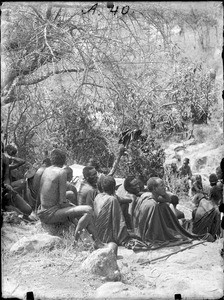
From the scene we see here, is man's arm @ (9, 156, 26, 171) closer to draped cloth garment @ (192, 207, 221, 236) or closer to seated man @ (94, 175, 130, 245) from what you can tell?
seated man @ (94, 175, 130, 245)

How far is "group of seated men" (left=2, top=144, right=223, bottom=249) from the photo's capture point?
827 cm

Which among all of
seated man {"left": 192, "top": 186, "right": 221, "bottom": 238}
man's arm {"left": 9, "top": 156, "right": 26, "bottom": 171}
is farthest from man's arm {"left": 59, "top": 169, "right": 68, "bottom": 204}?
seated man {"left": 192, "top": 186, "right": 221, "bottom": 238}

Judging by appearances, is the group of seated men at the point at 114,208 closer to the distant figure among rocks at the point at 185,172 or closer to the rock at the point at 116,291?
the rock at the point at 116,291

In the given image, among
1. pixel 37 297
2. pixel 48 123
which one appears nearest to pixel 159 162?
pixel 48 123

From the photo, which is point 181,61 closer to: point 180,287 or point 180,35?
point 180,35

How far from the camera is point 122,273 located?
7.69 m

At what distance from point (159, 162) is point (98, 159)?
1.72 m

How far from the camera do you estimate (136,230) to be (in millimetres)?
8586

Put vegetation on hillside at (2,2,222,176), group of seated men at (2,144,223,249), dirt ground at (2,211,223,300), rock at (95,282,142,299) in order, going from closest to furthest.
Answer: rock at (95,282,142,299)
dirt ground at (2,211,223,300)
group of seated men at (2,144,223,249)
vegetation on hillside at (2,2,222,176)

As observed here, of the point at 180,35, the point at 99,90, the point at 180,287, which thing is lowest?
the point at 180,287

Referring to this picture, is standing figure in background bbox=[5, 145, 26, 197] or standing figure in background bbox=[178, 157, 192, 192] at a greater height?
standing figure in background bbox=[5, 145, 26, 197]

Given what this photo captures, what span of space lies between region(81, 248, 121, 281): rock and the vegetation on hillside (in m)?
2.73

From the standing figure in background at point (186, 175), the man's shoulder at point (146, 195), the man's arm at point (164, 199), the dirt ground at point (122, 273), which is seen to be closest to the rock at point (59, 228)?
the dirt ground at point (122, 273)

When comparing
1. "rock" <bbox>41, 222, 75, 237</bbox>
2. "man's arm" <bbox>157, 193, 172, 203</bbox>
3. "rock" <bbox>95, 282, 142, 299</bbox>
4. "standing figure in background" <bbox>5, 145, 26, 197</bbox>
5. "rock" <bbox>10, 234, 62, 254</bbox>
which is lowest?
"rock" <bbox>95, 282, 142, 299</bbox>
